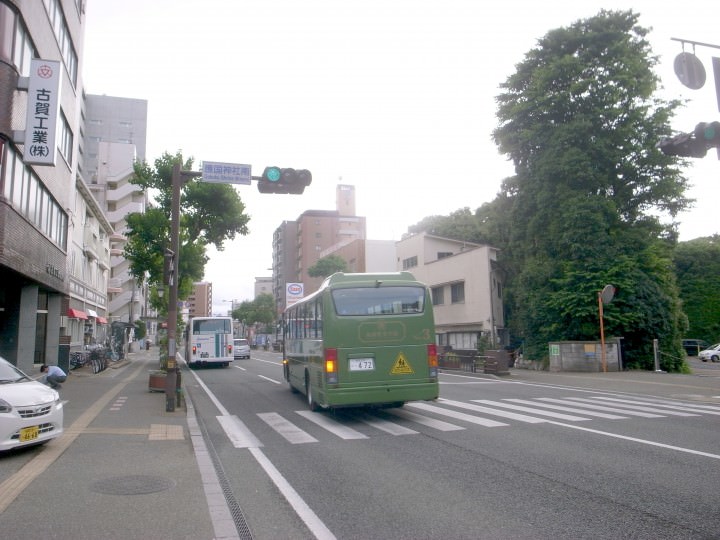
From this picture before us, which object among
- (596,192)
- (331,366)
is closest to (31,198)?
(331,366)

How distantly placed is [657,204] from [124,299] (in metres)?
57.9

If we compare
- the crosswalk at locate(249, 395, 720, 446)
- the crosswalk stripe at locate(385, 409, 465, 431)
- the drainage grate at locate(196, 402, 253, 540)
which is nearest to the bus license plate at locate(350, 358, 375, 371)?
the crosswalk at locate(249, 395, 720, 446)

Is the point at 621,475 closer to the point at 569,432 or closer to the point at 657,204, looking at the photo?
the point at 569,432

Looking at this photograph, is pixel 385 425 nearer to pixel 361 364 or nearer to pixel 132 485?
pixel 361 364

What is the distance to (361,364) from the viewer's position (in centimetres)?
1156

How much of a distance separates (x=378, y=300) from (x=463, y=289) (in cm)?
2989

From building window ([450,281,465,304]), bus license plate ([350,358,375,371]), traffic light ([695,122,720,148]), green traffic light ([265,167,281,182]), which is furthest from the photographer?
building window ([450,281,465,304])

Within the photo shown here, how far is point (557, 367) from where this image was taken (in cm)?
2870

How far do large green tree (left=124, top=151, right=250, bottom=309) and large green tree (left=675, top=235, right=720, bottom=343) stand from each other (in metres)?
43.0

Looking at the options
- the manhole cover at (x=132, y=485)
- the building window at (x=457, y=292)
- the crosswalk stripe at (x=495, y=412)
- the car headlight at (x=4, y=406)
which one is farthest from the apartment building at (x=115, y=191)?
the manhole cover at (x=132, y=485)

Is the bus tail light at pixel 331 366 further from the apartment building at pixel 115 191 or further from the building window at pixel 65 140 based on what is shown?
the apartment building at pixel 115 191

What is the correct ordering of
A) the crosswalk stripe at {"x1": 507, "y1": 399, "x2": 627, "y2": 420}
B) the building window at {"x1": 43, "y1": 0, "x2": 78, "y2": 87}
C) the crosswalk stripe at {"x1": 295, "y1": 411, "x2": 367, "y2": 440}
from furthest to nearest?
the building window at {"x1": 43, "y1": 0, "x2": 78, "y2": 87} < the crosswalk stripe at {"x1": 507, "y1": 399, "x2": 627, "y2": 420} < the crosswalk stripe at {"x1": 295, "y1": 411, "x2": 367, "y2": 440}

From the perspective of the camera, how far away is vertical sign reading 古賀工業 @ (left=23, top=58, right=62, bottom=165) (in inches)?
603

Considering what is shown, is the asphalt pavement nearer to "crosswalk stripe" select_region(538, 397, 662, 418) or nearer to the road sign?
the road sign
